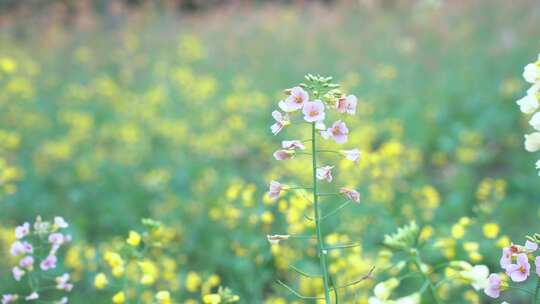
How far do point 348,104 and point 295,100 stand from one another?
11cm

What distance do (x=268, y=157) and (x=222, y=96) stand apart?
59.1 inches

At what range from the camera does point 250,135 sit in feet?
15.4

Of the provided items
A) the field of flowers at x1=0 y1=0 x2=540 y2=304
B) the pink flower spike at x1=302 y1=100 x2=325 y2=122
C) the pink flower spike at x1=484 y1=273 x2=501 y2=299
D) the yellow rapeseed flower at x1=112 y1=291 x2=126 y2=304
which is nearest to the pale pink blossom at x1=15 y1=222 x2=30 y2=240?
the field of flowers at x1=0 y1=0 x2=540 y2=304

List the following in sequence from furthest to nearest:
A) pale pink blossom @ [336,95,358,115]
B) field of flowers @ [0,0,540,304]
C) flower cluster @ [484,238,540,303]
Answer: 1. field of flowers @ [0,0,540,304]
2. pale pink blossom @ [336,95,358,115]
3. flower cluster @ [484,238,540,303]

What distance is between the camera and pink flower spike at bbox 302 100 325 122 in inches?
49.8

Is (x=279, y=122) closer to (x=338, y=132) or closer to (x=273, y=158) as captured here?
(x=338, y=132)

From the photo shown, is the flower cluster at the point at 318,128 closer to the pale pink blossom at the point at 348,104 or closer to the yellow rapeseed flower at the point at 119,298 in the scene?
the pale pink blossom at the point at 348,104

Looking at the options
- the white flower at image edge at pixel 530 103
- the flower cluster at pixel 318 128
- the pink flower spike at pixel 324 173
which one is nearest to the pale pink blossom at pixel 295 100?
the flower cluster at pixel 318 128

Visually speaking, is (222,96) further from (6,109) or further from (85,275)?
(85,275)

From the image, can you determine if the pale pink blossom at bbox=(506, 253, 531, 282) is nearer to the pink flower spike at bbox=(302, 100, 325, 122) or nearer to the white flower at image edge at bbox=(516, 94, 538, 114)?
the white flower at image edge at bbox=(516, 94, 538, 114)

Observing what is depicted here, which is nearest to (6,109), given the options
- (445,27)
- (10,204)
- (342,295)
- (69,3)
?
(10,204)

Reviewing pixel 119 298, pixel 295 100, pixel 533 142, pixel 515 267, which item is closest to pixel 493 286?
pixel 515 267

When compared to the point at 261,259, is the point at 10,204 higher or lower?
higher

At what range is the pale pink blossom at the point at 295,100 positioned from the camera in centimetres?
129
